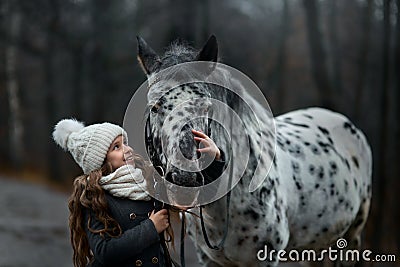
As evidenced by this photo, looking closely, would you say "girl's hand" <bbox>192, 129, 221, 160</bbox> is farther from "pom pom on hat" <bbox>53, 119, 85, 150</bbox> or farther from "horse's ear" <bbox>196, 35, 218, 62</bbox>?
"pom pom on hat" <bbox>53, 119, 85, 150</bbox>

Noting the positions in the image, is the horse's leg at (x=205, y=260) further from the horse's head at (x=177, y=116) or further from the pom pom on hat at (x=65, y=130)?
the pom pom on hat at (x=65, y=130)

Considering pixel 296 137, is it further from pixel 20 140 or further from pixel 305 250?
pixel 20 140

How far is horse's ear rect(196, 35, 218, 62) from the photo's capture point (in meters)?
2.58

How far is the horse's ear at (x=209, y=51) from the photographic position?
8.45ft

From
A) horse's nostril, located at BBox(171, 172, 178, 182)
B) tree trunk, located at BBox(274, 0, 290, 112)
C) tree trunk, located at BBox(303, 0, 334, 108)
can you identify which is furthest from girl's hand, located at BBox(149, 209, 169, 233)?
tree trunk, located at BBox(274, 0, 290, 112)

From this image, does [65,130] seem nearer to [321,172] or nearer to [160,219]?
[160,219]

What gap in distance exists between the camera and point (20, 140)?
16.8 meters

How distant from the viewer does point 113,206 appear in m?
2.40

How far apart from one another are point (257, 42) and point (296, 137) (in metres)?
13.4

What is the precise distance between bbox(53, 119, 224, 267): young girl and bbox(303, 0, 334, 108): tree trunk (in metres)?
5.32

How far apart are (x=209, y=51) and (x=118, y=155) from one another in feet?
2.17

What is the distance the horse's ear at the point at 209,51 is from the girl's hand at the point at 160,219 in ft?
2.47

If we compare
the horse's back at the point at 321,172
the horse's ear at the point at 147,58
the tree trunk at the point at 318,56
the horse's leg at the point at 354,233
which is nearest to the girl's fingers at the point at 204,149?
the horse's ear at the point at 147,58

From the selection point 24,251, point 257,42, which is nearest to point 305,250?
point 24,251
